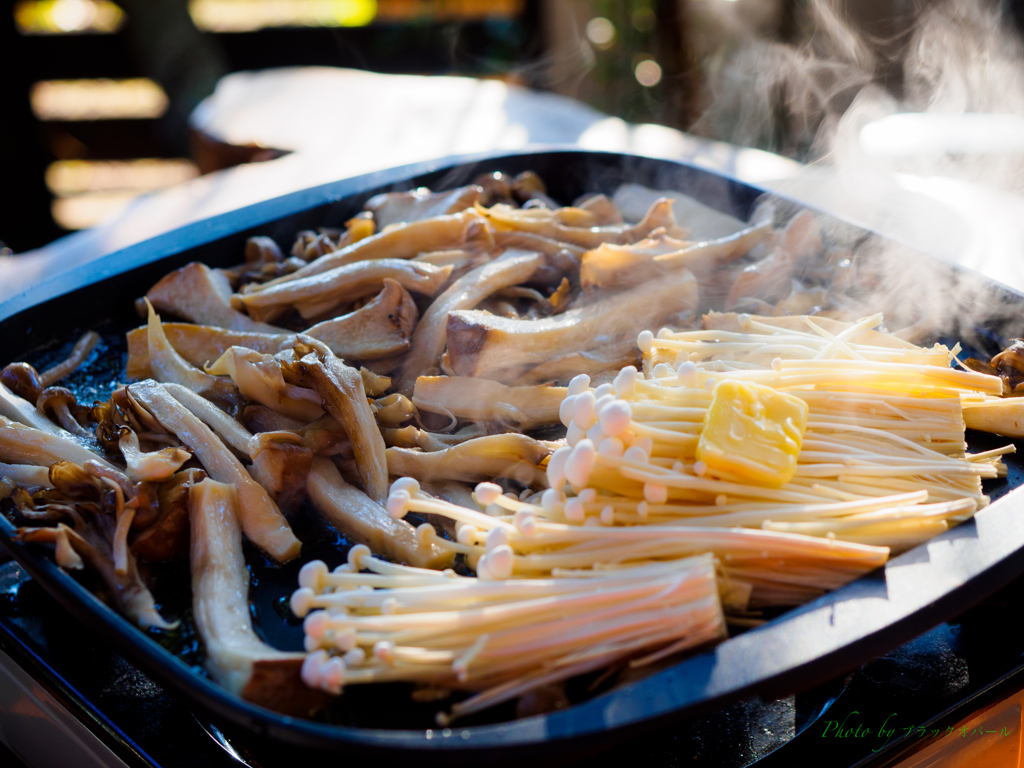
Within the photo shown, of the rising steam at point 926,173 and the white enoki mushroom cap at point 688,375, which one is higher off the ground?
the rising steam at point 926,173

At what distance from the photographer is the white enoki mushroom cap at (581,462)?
1.44m

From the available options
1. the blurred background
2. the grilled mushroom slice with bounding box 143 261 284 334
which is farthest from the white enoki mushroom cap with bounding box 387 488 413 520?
the blurred background

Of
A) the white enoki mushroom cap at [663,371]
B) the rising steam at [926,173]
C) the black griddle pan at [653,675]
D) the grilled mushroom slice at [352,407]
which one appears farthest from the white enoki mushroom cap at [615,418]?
the rising steam at [926,173]

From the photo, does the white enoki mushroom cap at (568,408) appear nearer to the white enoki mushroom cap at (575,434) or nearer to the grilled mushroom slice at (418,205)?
the white enoki mushroom cap at (575,434)

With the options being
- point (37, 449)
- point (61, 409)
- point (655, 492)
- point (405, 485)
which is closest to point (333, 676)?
point (405, 485)

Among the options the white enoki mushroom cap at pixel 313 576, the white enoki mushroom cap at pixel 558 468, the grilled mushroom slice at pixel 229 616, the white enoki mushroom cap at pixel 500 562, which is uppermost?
the white enoki mushroom cap at pixel 558 468

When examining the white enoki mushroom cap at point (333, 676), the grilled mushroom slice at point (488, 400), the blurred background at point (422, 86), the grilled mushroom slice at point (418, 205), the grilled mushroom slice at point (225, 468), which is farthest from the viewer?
the blurred background at point (422, 86)

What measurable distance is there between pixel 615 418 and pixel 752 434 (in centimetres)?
27

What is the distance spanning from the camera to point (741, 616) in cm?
139

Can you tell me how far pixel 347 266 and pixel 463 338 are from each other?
0.61 m

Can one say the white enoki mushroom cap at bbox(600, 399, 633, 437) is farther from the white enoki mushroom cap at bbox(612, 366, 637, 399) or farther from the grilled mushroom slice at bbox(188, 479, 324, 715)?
the grilled mushroom slice at bbox(188, 479, 324, 715)

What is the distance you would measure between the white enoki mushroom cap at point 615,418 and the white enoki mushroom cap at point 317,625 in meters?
0.61

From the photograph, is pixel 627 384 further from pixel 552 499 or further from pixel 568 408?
pixel 552 499

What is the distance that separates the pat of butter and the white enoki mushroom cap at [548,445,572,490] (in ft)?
0.85
